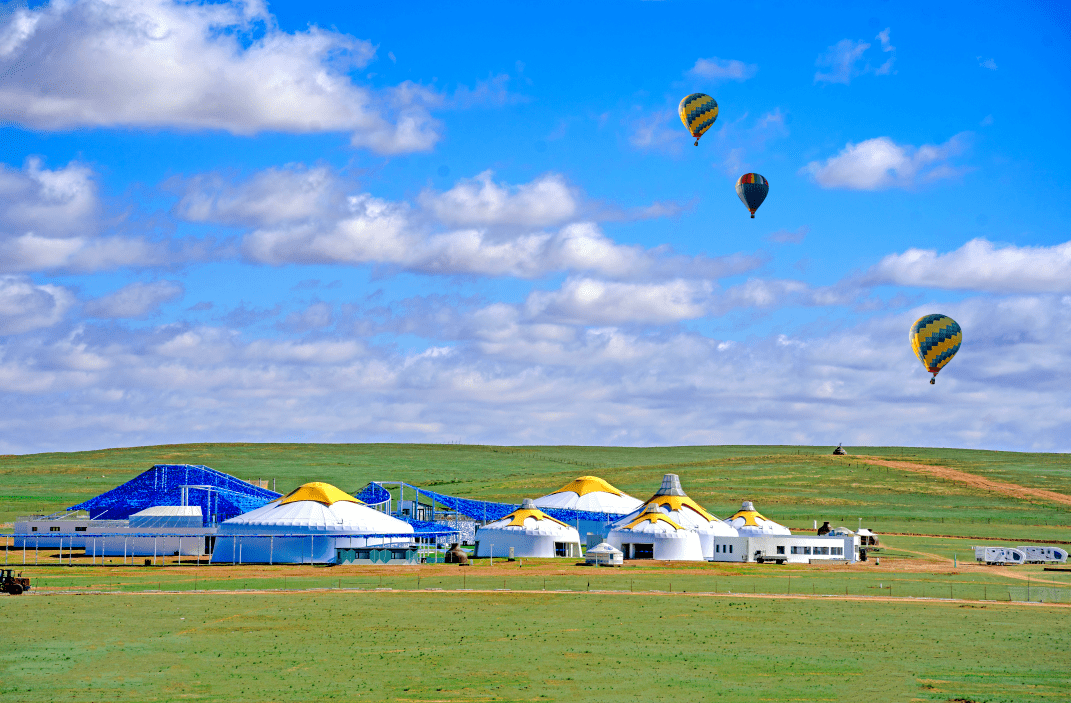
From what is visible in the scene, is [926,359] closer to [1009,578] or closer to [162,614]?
[1009,578]

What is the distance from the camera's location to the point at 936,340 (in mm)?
128750

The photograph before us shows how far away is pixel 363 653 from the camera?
54531 millimetres

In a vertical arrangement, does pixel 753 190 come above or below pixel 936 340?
above

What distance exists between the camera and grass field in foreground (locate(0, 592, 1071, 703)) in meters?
46.4

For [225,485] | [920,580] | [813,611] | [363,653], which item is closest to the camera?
[363,653]

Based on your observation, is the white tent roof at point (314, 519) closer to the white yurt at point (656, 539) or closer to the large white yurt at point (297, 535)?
the large white yurt at point (297, 535)

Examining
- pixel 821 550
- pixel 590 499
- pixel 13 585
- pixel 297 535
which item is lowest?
pixel 13 585

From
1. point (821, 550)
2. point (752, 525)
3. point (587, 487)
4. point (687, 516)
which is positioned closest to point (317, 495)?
point (687, 516)

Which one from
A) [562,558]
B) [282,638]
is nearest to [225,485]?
[562,558]

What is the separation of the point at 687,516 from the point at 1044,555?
33801 millimetres

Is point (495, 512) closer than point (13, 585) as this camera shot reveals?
No

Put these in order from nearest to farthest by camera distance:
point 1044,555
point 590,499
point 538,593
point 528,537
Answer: point 538,593 → point 1044,555 → point 528,537 → point 590,499

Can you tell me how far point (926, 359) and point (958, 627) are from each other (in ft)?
226

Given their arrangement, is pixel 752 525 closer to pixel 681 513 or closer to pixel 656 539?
pixel 681 513
